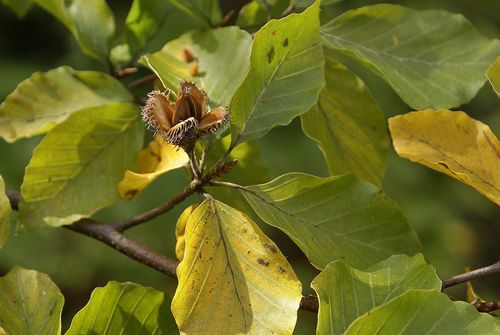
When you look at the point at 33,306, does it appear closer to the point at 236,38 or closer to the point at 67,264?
the point at 236,38

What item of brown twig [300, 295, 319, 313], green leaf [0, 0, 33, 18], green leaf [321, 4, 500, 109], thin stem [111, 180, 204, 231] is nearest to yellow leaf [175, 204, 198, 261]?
thin stem [111, 180, 204, 231]

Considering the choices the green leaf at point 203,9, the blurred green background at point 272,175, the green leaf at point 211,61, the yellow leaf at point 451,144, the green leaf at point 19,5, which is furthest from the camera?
the blurred green background at point 272,175

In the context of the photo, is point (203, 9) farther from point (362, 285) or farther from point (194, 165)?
point (362, 285)

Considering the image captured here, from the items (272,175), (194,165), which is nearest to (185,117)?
(194,165)

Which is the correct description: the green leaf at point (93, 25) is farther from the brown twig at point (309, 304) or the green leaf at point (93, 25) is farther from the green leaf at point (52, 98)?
the brown twig at point (309, 304)

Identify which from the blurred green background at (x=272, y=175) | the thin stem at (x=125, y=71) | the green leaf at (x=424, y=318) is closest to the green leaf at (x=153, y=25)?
the thin stem at (x=125, y=71)

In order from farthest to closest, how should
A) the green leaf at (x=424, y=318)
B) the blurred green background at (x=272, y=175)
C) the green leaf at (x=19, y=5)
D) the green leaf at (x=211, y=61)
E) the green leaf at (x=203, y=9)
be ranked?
the blurred green background at (x=272, y=175) < the green leaf at (x=19, y=5) < the green leaf at (x=203, y=9) < the green leaf at (x=211, y=61) < the green leaf at (x=424, y=318)
